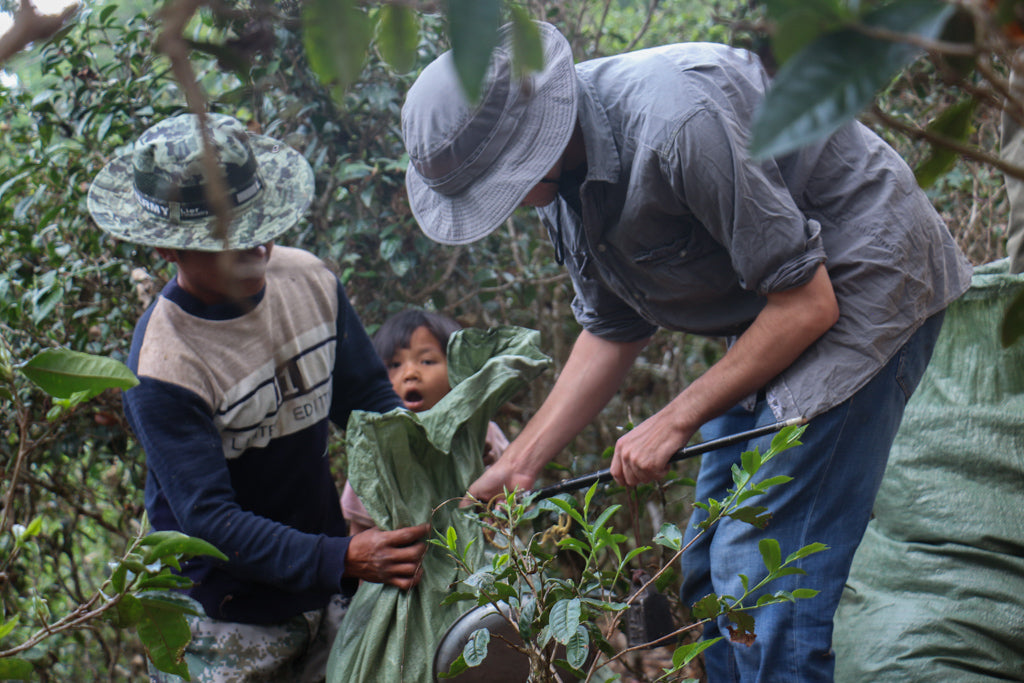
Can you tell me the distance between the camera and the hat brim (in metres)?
1.99

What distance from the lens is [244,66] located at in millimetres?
726

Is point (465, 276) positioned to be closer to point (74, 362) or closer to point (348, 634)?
point (348, 634)

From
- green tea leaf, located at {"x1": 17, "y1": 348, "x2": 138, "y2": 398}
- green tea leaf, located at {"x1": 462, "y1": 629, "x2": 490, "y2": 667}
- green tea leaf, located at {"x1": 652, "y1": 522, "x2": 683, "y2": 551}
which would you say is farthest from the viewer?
green tea leaf, located at {"x1": 652, "y1": 522, "x2": 683, "y2": 551}

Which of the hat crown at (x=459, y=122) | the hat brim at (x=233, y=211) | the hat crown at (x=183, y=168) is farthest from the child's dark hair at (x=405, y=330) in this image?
the hat crown at (x=459, y=122)

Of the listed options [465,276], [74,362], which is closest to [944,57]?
[74,362]

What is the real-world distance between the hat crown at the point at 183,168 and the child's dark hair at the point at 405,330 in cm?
84

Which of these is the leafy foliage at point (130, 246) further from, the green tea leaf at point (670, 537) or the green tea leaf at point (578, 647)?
the green tea leaf at point (578, 647)

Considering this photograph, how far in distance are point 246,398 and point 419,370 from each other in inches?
33.2

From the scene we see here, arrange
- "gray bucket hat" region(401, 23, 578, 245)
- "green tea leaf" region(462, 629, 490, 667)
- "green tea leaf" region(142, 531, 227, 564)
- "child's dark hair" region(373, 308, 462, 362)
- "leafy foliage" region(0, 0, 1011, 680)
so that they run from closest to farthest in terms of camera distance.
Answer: "green tea leaf" region(142, 531, 227, 564) → "green tea leaf" region(462, 629, 490, 667) → "gray bucket hat" region(401, 23, 578, 245) → "leafy foliage" region(0, 0, 1011, 680) → "child's dark hair" region(373, 308, 462, 362)

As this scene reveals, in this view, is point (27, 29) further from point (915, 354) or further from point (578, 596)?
point (915, 354)

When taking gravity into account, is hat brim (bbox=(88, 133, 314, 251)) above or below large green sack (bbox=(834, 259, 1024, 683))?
above

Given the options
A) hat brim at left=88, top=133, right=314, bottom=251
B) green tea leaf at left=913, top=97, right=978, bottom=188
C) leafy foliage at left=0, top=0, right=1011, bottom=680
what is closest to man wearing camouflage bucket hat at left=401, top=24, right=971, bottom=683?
hat brim at left=88, top=133, right=314, bottom=251

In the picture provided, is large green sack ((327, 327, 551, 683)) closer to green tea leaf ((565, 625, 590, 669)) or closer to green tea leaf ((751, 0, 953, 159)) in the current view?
green tea leaf ((565, 625, 590, 669))

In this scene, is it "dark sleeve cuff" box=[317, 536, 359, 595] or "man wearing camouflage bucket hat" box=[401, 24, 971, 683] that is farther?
"dark sleeve cuff" box=[317, 536, 359, 595]
